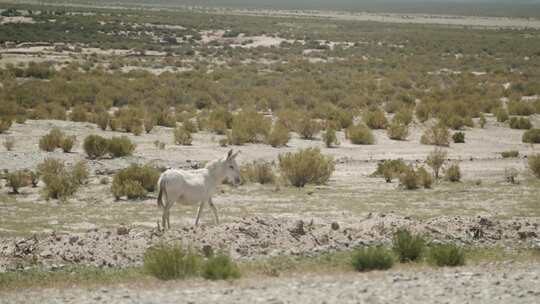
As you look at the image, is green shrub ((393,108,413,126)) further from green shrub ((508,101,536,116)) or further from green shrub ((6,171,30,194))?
green shrub ((6,171,30,194))

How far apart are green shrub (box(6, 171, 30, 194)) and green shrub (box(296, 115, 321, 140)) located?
46.1ft

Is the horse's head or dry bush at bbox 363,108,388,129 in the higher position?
the horse's head

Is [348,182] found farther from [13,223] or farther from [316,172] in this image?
[13,223]

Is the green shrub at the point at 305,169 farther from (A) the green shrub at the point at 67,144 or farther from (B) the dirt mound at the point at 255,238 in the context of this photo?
(A) the green shrub at the point at 67,144

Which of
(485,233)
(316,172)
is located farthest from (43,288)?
(316,172)

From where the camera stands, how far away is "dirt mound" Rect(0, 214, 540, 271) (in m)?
14.0

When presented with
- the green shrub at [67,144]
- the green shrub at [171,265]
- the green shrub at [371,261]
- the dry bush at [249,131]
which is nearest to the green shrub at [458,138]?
the dry bush at [249,131]

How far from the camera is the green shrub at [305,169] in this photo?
23.2 m

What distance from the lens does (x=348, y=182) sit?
24.0m

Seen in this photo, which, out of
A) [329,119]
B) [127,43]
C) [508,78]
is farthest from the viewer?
[127,43]

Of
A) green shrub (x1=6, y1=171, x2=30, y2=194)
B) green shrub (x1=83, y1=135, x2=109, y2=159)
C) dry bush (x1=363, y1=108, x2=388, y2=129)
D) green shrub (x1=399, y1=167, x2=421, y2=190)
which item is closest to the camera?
green shrub (x1=6, y1=171, x2=30, y2=194)

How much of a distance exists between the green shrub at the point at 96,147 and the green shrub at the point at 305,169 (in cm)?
644

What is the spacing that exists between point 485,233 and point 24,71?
43.1 metres

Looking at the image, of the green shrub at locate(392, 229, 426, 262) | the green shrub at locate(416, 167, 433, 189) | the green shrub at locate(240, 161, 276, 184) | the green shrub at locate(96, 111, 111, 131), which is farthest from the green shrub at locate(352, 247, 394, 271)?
the green shrub at locate(96, 111, 111, 131)
